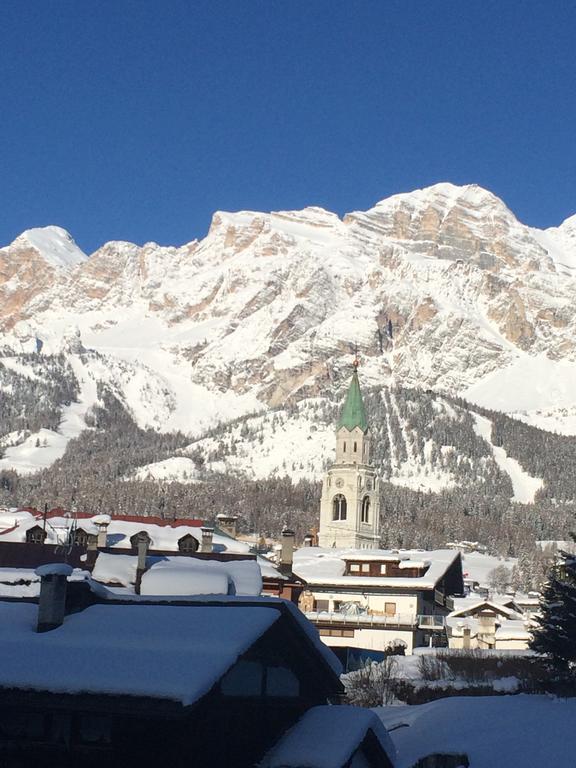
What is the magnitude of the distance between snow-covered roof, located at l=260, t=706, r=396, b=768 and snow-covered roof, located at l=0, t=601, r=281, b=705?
2.71m

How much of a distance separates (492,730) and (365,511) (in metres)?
120

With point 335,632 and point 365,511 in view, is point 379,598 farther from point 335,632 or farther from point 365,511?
point 365,511

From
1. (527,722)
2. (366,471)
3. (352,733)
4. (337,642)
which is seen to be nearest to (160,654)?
(352,733)

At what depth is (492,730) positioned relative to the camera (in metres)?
36.9

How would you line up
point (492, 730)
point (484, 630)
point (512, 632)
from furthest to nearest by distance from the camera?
point (512, 632), point (484, 630), point (492, 730)

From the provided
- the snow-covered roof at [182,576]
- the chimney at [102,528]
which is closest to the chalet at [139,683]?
the snow-covered roof at [182,576]

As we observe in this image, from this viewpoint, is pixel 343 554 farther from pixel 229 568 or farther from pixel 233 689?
pixel 233 689

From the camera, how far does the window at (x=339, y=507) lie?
156 meters

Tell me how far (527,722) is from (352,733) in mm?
14696

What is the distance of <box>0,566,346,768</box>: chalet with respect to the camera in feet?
67.6

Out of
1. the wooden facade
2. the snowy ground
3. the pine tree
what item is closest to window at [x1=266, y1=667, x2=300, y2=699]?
the wooden facade

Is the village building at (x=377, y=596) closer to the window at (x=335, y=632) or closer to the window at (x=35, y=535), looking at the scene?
the window at (x=335, y=632)

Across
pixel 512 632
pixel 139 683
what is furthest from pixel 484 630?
pixel 139 683

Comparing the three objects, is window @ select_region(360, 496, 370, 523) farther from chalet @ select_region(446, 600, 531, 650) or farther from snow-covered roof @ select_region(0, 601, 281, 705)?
snow-covered roof @ select_region(0, 601, 281, 705)
